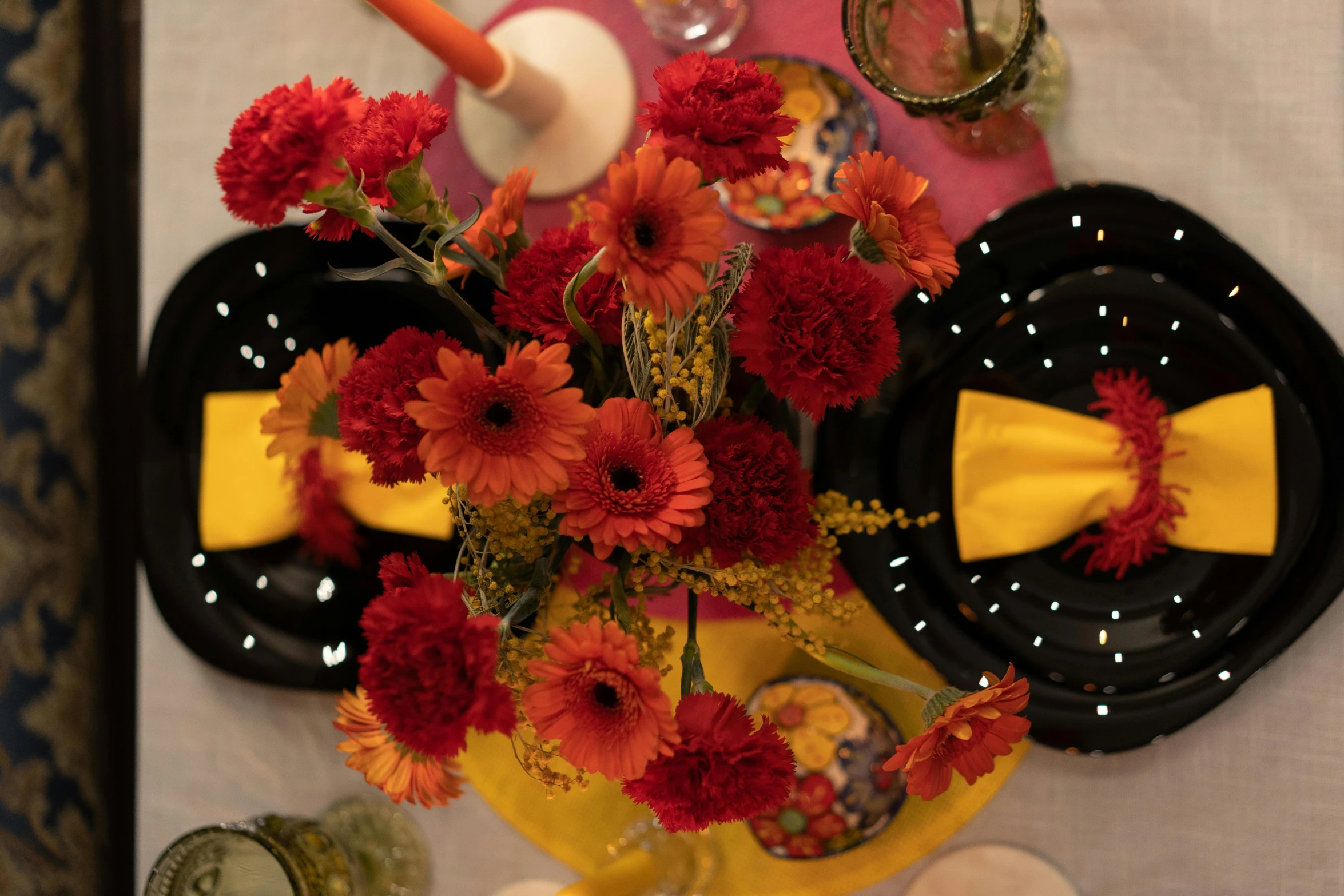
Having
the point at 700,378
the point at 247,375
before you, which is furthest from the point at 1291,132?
the point at 247,375

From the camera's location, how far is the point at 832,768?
0.58 meters

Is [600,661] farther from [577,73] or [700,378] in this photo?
[577,73]

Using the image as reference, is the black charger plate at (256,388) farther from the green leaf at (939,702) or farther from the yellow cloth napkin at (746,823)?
the green leaf at (939,702)

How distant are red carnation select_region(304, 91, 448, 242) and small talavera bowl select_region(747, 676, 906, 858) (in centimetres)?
41

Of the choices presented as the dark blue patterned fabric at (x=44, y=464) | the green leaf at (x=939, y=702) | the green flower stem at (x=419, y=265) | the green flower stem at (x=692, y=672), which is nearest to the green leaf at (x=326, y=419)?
the green flower stem at (x=419, y=265)

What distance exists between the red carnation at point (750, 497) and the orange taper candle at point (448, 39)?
31cm

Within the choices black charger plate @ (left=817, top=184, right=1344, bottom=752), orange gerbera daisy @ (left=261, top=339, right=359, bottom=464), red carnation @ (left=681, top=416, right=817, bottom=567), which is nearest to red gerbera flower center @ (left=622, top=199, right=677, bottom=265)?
red carnation @ (left=681, top=416, right=817, bottom=567)

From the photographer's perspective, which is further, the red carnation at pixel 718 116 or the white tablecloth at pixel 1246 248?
the white tablecloth at pixel 1246 248

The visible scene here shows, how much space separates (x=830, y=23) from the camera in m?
0.63

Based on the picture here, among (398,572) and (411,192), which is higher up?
(411,192)

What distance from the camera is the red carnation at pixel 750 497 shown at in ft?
1.22

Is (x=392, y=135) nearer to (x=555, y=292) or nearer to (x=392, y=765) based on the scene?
(x=555, y=292)

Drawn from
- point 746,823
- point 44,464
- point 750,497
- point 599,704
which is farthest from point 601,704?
point 44,464

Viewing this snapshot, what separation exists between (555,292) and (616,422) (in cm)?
7
